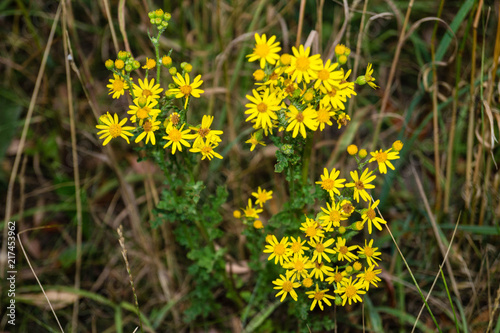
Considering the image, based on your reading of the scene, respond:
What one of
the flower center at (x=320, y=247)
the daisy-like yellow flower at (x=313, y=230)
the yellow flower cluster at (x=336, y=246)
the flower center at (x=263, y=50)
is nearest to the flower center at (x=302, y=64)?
the flower center at (x=263, y=50)

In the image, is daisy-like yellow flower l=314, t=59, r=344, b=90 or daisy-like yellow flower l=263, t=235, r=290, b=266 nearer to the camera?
daisy-like yellow flower l=314, t=59, r=344, b=90

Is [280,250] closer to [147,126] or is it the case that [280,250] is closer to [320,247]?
[320,247]

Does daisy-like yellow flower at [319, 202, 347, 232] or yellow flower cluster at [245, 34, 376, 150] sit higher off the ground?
yellow flower cluster at [245, 34, 376, 150]

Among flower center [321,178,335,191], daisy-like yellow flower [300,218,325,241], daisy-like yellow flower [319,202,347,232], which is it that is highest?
flower center [321,178,335,191]

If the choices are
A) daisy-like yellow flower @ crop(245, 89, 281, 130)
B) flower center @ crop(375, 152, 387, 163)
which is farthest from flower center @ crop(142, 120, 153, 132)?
flower center @ crop(375, 152, 387, 163)

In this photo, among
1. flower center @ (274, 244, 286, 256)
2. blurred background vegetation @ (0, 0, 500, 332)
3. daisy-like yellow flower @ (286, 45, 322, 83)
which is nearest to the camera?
daisy-like yellow flower @ (286, 45, 322, 83)

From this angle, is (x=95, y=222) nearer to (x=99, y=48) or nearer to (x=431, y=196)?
(x=99, y=48)

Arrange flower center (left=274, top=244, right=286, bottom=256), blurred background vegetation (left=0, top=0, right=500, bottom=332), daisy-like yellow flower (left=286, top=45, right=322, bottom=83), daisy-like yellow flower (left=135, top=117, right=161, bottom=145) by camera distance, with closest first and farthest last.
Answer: daisy-like yellow flower (left=286, top=45, right=322, bottom=83) < daisy-like yellow flower (left=135, top=117, right=161, bottom=145) < flower center (left=274, top=244, right=286, bottom=256) < blurred background vegetation (left=0, top=0, right=500, bottom=332)

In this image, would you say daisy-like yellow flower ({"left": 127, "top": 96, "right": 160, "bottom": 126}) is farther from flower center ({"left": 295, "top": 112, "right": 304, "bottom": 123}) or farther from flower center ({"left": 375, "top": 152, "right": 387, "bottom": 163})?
flower center ({"left": 375, "top": 152, "right": 387, "bottom": 163})

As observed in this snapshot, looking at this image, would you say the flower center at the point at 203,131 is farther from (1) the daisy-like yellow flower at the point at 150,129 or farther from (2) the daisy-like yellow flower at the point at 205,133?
(1) the daisy-like yellow flower at the point at 150,129
